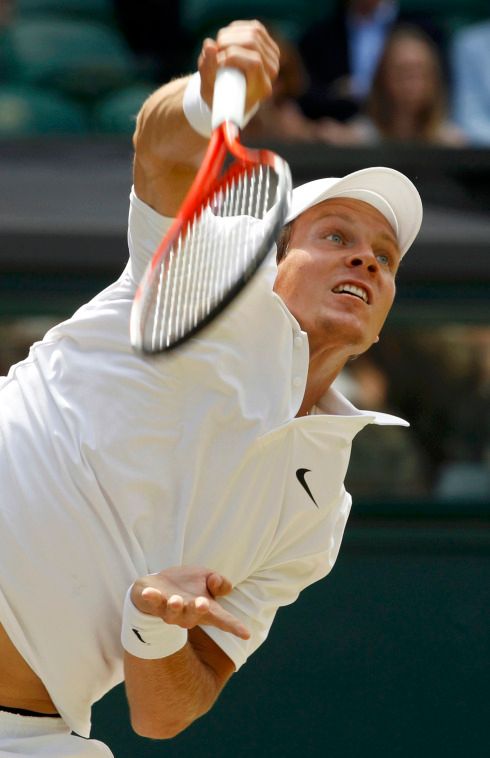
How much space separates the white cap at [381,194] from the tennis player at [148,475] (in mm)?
133

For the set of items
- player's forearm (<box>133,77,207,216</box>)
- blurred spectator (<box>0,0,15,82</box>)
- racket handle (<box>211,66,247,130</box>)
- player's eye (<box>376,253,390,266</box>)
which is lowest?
blurred spectator (<box>0,0,15,82</box>)

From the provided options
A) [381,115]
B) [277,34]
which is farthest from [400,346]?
[277,34]

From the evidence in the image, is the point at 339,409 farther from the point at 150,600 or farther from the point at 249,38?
the point at 249,38

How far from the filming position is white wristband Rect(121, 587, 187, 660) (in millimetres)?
2484

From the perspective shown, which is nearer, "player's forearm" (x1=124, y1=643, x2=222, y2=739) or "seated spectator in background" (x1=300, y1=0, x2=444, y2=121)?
"player's forearm" (x1=124, y1=643, x2=222, y2=739)

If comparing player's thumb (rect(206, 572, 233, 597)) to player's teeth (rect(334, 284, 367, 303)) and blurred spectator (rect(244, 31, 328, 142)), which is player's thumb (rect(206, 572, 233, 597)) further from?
blurred spectator (rect(244, 31, 328, 142))

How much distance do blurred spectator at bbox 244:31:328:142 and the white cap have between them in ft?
8.80

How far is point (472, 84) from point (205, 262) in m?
3.76

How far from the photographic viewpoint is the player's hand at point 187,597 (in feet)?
7.73

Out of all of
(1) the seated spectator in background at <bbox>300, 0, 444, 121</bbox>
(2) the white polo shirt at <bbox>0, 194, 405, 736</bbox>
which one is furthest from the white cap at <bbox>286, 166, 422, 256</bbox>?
(1) the seated spectator in background at <bbox>300, 0, 444, 121</bbox>

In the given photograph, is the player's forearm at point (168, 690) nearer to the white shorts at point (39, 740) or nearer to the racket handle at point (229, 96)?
the white shorts at point (39, 740)

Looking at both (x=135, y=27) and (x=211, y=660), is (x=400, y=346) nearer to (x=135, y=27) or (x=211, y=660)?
(x=135, y=27)

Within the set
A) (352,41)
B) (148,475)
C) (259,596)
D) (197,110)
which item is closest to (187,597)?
Result: (148,475)

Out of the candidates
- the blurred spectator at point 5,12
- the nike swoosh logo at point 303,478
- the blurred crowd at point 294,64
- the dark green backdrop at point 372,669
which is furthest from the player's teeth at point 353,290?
the blurred spectator at point 5,12
